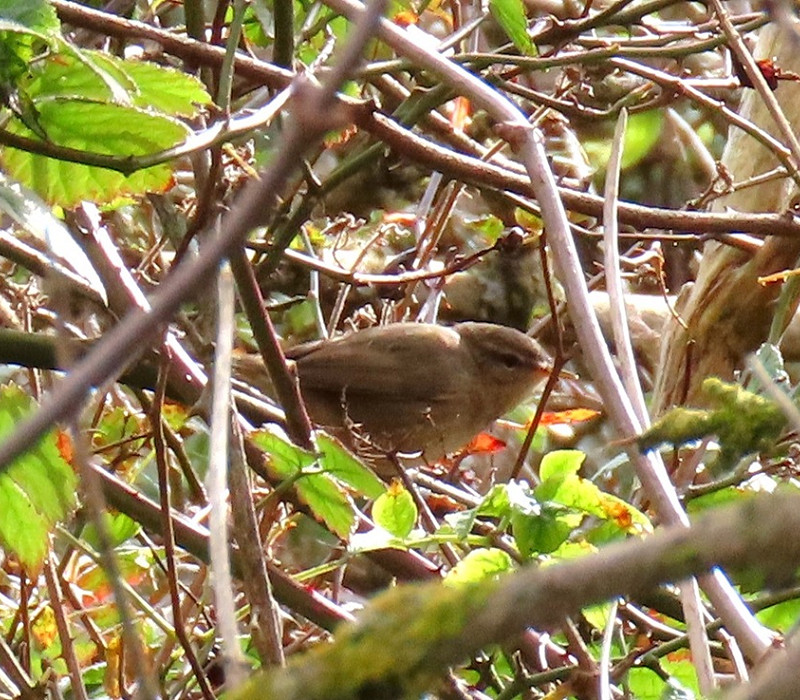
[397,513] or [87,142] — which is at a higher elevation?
[87,142]

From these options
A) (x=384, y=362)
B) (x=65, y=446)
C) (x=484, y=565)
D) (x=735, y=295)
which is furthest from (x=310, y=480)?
(x=384, y=362)

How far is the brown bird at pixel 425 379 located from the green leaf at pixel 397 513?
245 cm

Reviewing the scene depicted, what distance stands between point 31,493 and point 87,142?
0.55 metres

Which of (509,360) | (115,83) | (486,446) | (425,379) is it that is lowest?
(425,379)

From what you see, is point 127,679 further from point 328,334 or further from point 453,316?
point 453,316

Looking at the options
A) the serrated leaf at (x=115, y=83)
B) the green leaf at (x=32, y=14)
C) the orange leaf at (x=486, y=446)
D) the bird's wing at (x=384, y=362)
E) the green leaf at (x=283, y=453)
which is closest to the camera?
the green leaf at (x=32, y=14)

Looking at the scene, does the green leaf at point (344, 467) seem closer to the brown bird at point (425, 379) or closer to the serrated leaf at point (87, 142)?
the serrated leaf at point (87, 142)

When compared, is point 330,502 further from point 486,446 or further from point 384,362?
point 384,362

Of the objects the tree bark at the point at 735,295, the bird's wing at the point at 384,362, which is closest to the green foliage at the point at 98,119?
the tree bark at the point at 735,295

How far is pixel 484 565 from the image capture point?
1.99m

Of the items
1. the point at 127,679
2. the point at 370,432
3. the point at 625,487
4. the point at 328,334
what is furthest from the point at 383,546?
the point at 370,432

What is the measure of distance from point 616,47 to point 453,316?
289 cm

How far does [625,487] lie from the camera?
12.3 ft

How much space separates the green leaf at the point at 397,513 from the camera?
203cm
